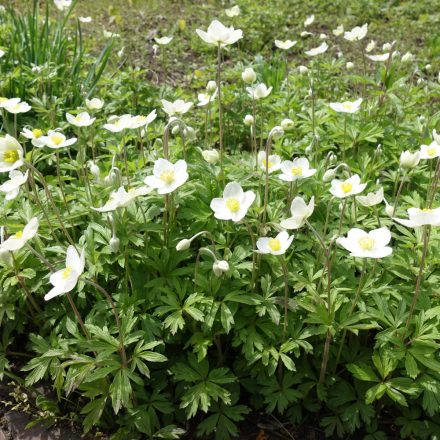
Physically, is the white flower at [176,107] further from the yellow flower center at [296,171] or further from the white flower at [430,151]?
the white flower at [430,151]

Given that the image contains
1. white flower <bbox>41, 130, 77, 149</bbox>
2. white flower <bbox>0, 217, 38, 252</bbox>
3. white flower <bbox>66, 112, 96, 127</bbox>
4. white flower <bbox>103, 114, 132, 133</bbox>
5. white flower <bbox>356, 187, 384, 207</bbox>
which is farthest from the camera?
white flower <bbox>66, 112, 96, 127</bbox>

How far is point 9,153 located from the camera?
2.25 metres

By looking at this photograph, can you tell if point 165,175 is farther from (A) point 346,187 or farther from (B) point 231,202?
(A) point 346,187

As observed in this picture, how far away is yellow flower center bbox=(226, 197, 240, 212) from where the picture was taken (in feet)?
7.18

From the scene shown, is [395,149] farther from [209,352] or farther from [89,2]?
[89,2]

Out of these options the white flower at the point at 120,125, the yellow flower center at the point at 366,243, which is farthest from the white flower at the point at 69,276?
the yellow flower center at the point at 366,243

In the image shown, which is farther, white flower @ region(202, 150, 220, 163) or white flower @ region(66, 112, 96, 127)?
white flower @ region(66, 112, 96, 127)

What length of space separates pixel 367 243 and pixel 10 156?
155 cm

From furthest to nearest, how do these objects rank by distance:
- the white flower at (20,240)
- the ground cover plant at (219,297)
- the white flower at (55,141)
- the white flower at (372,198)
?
the white flower at (55,141), the white flower at (372,198), the ground cover plant at (219,297), the white flower at (20,240)

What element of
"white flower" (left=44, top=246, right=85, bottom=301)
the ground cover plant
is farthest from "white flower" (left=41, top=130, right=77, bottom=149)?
"white flower" (left=44, top=246, right=85, bottom=301)

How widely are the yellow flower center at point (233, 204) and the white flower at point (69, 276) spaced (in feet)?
2.14

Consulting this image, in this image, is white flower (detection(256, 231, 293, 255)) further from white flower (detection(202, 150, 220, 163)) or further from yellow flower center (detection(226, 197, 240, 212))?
white flower (detection(202, 150, 220, 163))

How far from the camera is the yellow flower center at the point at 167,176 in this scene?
2.25 m

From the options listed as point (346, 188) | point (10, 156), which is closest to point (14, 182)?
point (10, 156)
